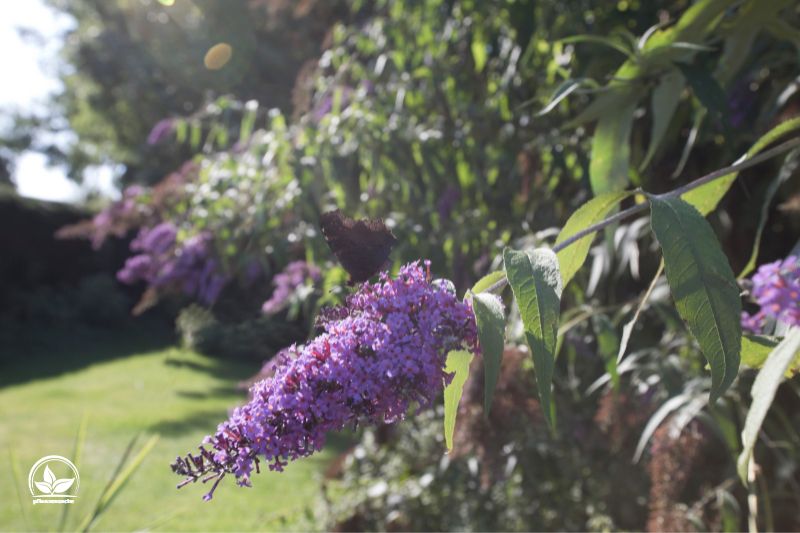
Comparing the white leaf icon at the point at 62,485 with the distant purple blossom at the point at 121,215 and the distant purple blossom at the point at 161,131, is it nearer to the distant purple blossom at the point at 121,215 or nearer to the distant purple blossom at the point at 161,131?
the distant purple blossom at the point at 121,215

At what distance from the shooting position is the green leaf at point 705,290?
A: 3.18ft

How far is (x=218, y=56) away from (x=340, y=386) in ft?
40.4

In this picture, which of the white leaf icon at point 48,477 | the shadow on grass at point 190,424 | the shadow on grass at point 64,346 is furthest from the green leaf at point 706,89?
the shadow on grass at point 64,346

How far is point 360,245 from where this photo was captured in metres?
1.14

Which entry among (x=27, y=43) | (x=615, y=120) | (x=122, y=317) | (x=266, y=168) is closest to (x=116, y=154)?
(x=27, y=43)

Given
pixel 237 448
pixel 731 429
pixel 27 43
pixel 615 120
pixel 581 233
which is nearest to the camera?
pixel 237 448

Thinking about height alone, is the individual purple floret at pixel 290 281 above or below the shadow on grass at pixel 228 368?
below

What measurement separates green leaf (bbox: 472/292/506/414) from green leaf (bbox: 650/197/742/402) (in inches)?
9.0

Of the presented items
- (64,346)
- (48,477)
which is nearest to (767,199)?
(48,477)

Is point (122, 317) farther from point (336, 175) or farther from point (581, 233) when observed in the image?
point (581, 233)

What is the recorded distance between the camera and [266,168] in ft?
10.7

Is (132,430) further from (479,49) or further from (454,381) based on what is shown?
(454,381)

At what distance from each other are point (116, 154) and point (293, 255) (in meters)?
19.4

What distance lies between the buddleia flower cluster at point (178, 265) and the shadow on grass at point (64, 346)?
6.57 m
